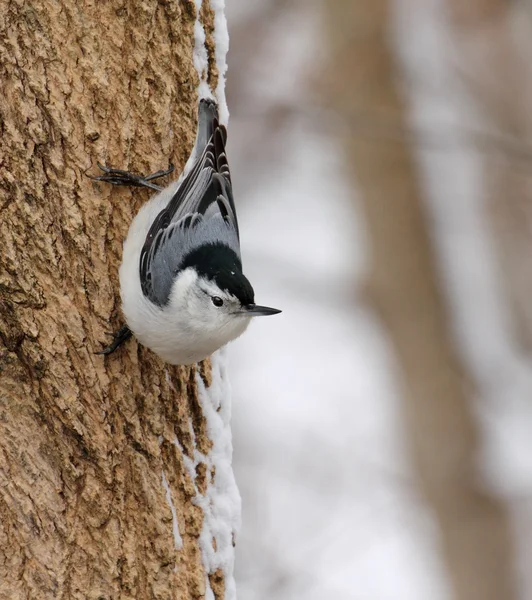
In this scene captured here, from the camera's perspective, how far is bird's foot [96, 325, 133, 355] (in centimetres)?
229

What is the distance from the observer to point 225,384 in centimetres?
265

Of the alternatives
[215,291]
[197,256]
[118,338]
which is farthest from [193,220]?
[118,338]

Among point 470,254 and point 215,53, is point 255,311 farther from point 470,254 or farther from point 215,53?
point 470,254

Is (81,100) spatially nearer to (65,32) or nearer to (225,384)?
(65,32)

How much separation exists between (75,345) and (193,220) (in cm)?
54

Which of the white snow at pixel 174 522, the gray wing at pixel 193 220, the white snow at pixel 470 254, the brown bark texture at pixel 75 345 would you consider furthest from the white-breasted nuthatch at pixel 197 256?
the white snow at pixel 470 254

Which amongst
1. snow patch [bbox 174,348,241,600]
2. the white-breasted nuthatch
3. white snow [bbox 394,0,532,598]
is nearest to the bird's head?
the white-breasted nuthatch

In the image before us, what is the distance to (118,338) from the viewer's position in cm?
232

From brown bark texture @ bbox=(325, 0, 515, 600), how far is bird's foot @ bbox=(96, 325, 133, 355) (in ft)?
12.3

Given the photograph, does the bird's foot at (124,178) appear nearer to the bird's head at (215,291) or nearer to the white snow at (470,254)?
the bird's head at (215,291)

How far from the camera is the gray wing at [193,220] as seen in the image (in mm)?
2520

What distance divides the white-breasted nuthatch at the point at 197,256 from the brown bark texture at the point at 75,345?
0.41 feet

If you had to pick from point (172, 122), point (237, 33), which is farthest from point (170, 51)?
point (237, 33)

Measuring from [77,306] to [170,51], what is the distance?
0.72m
